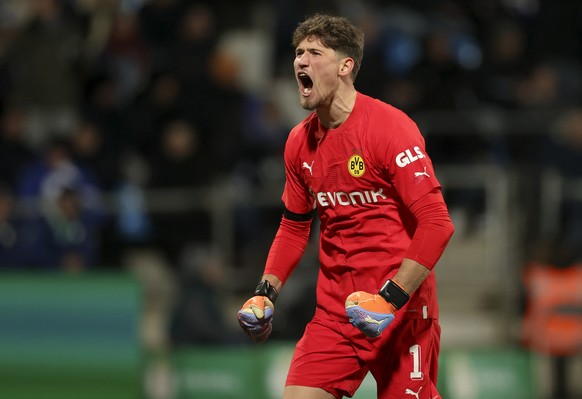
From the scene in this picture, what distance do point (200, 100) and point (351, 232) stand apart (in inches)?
304

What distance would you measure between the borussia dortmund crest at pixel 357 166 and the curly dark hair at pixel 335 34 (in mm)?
407

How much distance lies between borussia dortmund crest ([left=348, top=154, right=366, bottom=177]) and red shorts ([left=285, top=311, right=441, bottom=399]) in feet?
2.25

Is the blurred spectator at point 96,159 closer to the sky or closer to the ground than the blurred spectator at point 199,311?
closer to the sky

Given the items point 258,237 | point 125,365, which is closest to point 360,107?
point 125,365

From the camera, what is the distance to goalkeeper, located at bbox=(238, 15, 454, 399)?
5480 millimetres

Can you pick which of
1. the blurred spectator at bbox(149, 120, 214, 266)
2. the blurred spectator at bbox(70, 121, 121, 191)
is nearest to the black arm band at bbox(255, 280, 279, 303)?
the blurred spectator at bbox(149, 120, 214, 266)

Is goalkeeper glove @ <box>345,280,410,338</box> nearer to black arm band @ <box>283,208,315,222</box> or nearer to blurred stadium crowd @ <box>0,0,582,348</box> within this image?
black arm band @ <box>283,208,315,222</box>

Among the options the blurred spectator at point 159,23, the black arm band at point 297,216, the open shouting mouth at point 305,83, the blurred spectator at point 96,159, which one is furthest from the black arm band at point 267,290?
the blurred spectator at point 159,23

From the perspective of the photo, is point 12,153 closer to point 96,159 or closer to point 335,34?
point 96,159

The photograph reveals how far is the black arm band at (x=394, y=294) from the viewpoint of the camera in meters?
5.18

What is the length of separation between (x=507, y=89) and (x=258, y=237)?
Answer: 355 cm

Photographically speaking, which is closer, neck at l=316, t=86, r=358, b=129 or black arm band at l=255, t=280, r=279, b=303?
neck at l=316, t=86, r=358, b=129

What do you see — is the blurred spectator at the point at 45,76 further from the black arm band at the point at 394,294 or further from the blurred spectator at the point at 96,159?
the black arm band at the point at 394,294

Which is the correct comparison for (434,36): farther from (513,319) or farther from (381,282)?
(381,282)
